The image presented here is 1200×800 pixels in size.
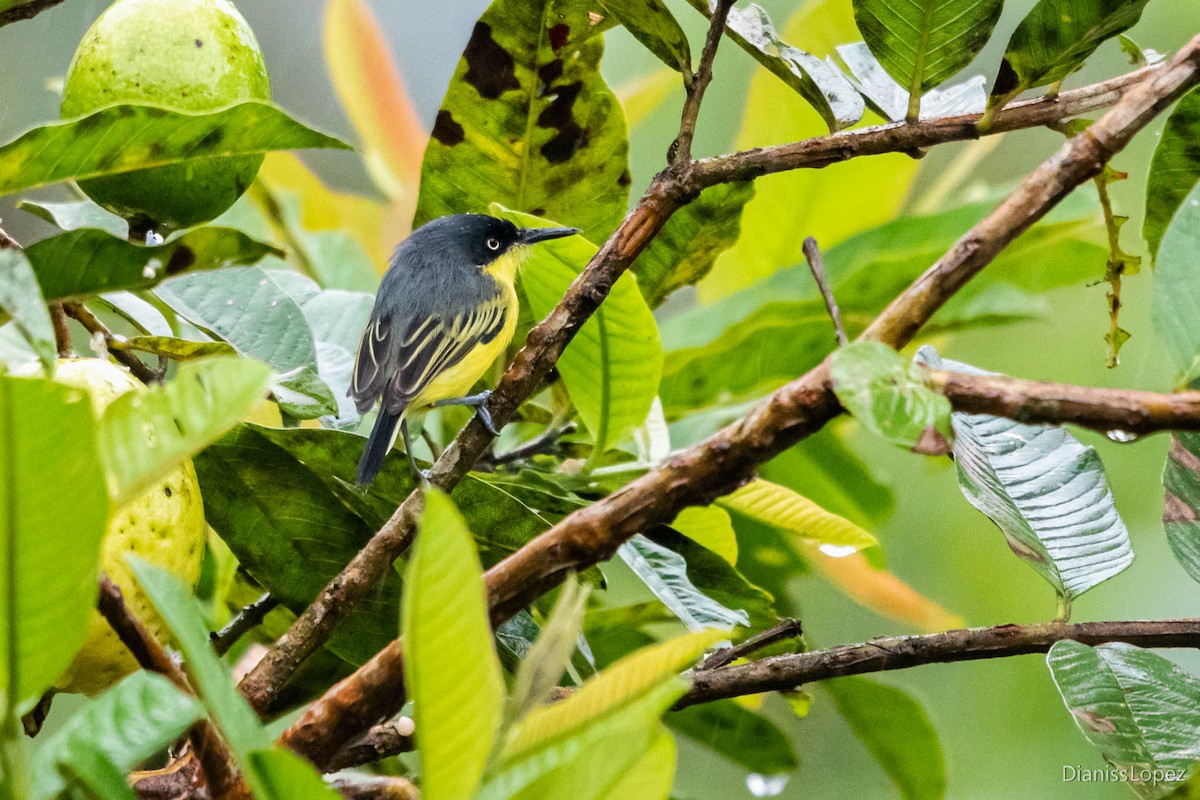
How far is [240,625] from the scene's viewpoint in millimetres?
Answer: 832

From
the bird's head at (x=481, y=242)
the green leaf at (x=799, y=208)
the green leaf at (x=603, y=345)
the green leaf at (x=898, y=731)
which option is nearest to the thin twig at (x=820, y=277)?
the green leaf at (x=603, y=345)

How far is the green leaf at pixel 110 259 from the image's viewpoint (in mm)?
612

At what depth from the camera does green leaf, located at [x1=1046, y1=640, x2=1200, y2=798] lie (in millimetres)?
625

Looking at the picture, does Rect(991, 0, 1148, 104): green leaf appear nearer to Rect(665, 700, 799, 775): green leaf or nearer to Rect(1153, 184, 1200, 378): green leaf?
→ Rect(1153, 184, 1200, 378): green leaf

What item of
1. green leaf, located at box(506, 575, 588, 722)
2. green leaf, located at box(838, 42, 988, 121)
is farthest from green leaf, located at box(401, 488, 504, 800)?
green leaf, located at box(838, 42, 988, 121)

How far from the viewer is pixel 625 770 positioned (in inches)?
14.7

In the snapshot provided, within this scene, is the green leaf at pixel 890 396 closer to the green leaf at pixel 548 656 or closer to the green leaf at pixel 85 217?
the green leaf at pixel 548 656

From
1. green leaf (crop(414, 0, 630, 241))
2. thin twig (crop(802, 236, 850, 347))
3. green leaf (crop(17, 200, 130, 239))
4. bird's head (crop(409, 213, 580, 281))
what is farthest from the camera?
bird's head (crop(409, 213, 580, 281))

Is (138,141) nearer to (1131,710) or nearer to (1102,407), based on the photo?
(1102,407)

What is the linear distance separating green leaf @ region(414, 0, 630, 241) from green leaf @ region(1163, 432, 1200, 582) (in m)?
0.49

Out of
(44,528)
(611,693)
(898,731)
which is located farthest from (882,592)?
(44,528)

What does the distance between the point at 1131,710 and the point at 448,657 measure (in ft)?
1.48

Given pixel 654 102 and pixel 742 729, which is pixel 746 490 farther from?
pixel 654 102

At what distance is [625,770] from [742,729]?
0.80 metres
